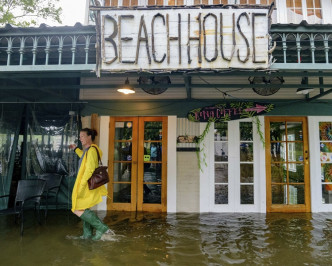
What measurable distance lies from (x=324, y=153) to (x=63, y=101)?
5924 millimetres

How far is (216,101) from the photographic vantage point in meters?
5.44

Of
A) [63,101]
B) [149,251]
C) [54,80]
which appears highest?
[54,80]

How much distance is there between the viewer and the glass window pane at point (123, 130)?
218 inches

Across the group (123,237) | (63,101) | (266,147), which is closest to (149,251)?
(123,237)

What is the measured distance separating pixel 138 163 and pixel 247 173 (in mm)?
2412

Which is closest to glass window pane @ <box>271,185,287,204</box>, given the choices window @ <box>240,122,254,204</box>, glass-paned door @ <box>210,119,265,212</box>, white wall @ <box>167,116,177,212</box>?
glass-paned door @ <box>210,119,265,212</box>

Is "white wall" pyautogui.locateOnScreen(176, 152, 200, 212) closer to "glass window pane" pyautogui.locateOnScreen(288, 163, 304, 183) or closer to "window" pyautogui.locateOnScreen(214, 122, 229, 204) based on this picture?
"window" pyautogui.locateOnScreen(214, 122, 229, 204)

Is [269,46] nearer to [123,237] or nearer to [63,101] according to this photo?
[123,237]

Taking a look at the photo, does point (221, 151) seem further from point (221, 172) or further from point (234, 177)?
point (234, 177)

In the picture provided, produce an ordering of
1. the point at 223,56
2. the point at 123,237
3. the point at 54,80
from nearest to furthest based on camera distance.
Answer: the point at 223,56 < the point at 123,237 < the point at 54,80

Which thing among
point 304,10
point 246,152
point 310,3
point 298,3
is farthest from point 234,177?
point 310,3

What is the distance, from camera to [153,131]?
5.48m

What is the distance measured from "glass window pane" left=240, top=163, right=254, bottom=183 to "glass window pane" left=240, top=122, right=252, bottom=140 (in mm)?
610

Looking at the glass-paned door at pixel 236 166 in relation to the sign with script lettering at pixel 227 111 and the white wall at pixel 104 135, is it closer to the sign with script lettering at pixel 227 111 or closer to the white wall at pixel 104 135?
the sign with script lettering at pixel 227 111
